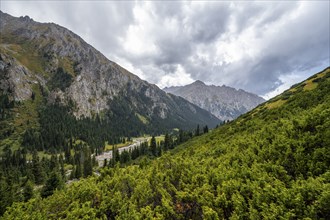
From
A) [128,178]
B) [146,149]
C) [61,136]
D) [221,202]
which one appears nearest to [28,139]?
[61,136]

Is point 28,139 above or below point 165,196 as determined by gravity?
above

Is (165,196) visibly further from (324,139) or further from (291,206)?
(324,139)

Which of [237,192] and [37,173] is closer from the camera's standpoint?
[237,192]

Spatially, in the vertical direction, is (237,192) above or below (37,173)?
above

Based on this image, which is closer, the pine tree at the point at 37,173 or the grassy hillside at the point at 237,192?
the grassy hillside at the point at 237,192

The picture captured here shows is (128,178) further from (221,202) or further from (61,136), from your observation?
(61,136)

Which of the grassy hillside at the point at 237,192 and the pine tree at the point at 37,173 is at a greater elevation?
the grassy hillside at the point at 237,192

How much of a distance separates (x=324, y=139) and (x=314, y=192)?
10.3m

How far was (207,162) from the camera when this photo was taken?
101ft

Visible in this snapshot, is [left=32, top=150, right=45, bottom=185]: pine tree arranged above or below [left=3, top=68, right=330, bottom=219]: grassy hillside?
below

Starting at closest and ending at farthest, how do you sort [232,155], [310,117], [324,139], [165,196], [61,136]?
[324,139]
[165,196]
[310,117]
[232,155]
[61,136]

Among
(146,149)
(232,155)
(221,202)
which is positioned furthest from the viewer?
(146,149)

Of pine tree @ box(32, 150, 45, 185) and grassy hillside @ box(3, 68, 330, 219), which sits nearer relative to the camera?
grassy hillside @ box(3, 68, 330, 219)

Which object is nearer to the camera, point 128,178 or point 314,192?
point 314,192
